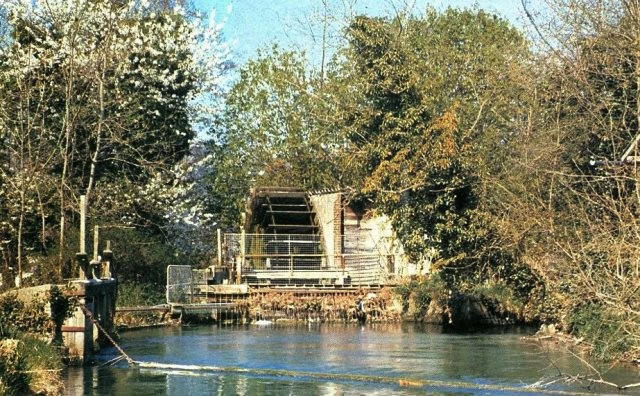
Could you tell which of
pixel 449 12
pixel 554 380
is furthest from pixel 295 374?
pixel 449 12

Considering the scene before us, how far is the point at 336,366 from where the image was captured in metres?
23.3

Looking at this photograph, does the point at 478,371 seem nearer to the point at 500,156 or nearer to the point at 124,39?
the point at 500,156

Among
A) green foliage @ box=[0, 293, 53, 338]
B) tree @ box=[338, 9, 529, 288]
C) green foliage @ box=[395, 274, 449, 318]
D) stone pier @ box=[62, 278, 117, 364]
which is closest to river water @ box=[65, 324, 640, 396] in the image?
stone pier @ box=[62, 278, 117, 364]

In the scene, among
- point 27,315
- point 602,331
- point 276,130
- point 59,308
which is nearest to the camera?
point 59,308

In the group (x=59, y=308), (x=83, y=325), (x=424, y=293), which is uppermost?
(x=424, y=293)

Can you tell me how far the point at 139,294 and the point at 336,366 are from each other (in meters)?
14.7

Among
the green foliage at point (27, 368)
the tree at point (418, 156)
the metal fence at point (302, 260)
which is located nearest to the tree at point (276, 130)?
the metal fence at point (302, 260)

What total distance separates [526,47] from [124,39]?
47.3 ft

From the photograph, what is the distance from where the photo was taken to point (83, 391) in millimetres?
19719

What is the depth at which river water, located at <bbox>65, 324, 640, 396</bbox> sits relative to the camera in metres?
20.2

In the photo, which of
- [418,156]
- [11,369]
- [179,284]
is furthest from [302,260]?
[11,369]

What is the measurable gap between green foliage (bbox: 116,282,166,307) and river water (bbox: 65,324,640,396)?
4.12 metres

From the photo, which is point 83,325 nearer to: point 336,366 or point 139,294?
point 336,366

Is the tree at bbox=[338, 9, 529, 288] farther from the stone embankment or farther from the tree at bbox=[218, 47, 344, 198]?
the tree at bbox=[218, 47, 344, 198]
